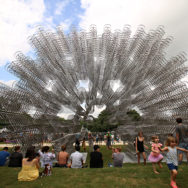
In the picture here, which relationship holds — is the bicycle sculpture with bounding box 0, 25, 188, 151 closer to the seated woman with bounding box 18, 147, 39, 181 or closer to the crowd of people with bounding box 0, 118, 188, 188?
the crowd of people with bounding box 0, 118, 188, 188

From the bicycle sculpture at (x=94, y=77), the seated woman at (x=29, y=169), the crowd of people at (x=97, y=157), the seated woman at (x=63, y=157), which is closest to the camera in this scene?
the crowd of people at (x=97, y=157)

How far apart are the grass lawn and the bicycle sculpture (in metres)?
4.15

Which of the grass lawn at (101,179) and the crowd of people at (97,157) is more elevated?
the crowd of people at (97,157)

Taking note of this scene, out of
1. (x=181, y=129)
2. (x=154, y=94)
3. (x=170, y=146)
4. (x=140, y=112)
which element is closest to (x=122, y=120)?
(x=140, y=112)

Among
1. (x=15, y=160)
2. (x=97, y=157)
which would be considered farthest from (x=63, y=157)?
(x=15, y=160)

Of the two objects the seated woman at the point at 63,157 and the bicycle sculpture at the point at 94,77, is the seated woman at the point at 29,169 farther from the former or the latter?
the bicycle sculpture at the point at 94,77

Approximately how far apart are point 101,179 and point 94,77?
20.7ft

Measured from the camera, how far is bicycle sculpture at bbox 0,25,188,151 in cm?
927

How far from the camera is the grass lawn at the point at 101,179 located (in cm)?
415

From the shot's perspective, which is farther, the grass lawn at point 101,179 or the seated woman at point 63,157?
the seated woman at point 63,157

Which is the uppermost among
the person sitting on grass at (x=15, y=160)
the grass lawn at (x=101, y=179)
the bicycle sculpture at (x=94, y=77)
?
the bicycle sculpture at (x=94, y=77)

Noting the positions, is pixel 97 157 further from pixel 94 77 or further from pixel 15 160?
pixel 94 77

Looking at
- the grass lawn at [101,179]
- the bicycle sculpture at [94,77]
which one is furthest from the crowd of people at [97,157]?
the bicycle sculpture at [94,77]

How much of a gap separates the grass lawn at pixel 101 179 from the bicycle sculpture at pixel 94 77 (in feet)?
13.6
